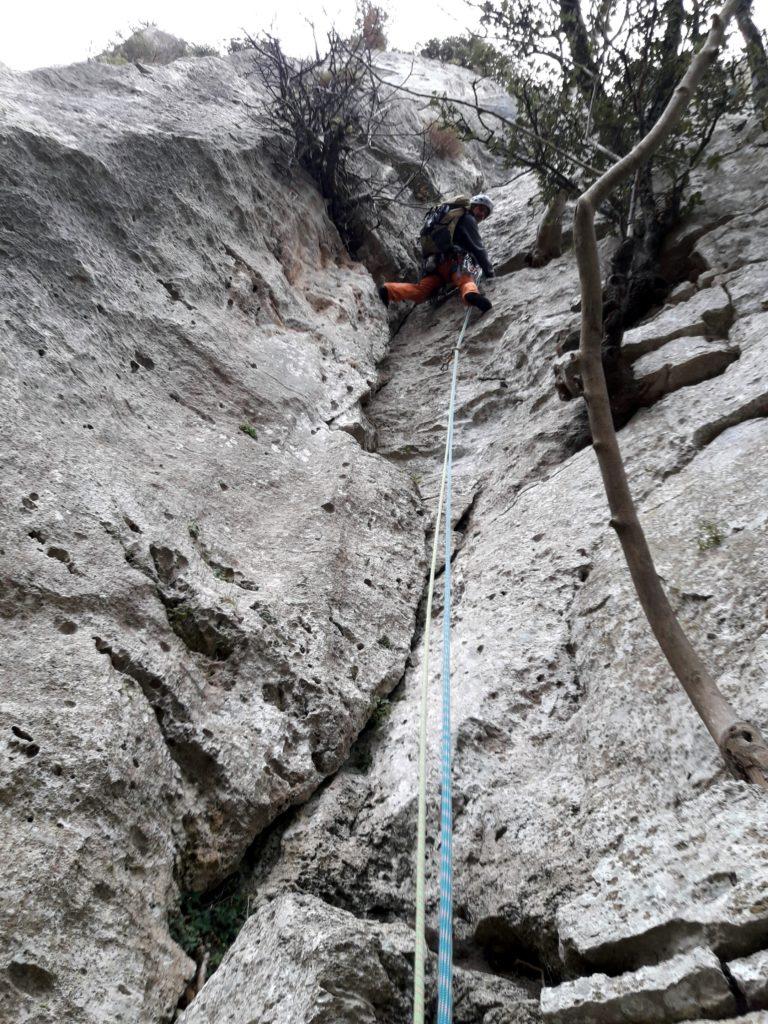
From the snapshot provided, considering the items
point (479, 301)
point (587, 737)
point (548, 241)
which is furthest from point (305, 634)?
point (548, 241)

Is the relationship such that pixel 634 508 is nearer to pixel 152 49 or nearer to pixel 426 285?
pixel 426 285

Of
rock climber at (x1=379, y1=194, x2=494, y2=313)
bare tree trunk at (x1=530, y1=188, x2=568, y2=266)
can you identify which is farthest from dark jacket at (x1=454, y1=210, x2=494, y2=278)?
bare tree trunk at (x1=530, y1=188, x2=568, y2=266)

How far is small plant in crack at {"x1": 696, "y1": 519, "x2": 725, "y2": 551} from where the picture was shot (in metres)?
3.16

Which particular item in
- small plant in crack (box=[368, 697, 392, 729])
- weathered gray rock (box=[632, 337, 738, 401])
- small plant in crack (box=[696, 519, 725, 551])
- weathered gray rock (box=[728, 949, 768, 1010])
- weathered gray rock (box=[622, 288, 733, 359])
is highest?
weathered gray rock (box=[622, 288, 733, 359])

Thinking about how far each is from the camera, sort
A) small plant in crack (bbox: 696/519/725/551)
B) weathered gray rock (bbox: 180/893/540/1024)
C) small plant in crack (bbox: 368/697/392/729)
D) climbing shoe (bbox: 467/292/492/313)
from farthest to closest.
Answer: climbing shoe (bbox: 467/292/492/313)
small plant in crack (bbox: 368/697/392/729)
small plant in crack (bbox: 696/519/725/551)
weathered gray rock (bbox: 180/893/540/1024)

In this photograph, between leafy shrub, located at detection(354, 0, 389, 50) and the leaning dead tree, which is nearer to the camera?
the leaning dead tree

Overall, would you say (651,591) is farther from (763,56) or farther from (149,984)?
(763,56)

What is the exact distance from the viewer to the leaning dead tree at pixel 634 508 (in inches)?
89.6

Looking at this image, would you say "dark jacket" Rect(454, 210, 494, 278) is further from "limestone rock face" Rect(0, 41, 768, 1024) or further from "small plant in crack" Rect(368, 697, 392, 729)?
"small plant in crack" Rect(368, 697, 392, 729)

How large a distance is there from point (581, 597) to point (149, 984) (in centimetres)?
238

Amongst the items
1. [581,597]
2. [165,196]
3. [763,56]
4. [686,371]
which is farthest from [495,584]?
[763,56]

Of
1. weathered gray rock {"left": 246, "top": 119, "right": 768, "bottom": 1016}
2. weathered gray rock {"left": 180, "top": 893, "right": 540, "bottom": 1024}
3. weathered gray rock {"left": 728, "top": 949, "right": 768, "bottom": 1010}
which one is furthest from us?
weathered gray rock {"left": 246, "top": 119, "right": 768, "bottom": 1016}

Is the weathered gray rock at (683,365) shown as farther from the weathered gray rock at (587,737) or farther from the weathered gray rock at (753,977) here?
the weathered gray rock at (753,977)

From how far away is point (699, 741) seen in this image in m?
2.49
